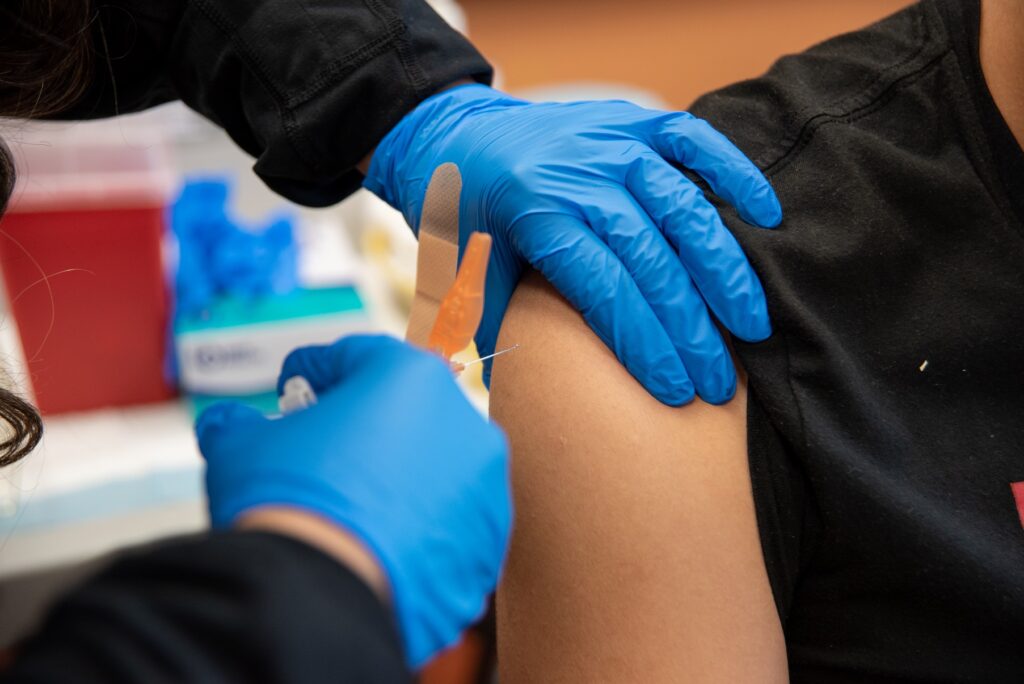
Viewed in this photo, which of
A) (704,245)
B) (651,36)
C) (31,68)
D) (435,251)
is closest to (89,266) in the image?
(31,68)

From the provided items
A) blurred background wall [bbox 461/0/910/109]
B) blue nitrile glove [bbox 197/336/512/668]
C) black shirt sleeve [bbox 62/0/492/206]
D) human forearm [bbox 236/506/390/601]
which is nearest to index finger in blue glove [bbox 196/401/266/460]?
blue nitrile glove [bbox 197/336/512/668]

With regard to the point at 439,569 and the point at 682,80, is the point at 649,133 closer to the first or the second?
the point at 439,569

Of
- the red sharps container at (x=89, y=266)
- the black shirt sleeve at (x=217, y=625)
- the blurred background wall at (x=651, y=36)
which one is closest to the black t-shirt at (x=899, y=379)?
the black shirt sleeve at (x=217, y=625)

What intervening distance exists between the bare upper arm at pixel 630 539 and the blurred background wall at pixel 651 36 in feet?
6.43

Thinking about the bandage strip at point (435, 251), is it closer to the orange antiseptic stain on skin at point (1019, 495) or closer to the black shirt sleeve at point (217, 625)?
the black shirt sleeve at point (217, 625)

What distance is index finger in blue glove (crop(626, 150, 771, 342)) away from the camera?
71cm

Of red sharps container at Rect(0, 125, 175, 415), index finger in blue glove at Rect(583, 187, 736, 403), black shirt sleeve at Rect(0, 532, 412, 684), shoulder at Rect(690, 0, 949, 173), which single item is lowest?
red sharps container at Rect(0, 125, 175, 415)

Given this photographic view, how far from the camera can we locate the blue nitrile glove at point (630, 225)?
73 centimetres

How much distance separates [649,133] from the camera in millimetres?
843

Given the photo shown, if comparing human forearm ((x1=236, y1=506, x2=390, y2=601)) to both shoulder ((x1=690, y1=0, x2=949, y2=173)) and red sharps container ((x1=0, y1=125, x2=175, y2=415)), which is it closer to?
shoulder ((x1=690, y1=0, x2=949, y2=173))

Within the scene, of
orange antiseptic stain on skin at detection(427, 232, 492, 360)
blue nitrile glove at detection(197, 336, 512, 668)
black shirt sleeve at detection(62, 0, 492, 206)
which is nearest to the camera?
blue nitrile glove at detection(197, 336, 512, 668)

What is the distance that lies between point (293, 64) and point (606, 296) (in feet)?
1.54

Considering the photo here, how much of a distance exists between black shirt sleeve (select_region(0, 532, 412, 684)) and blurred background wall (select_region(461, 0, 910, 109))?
7.28 ft

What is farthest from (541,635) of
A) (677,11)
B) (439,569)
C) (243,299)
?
(677,11)
